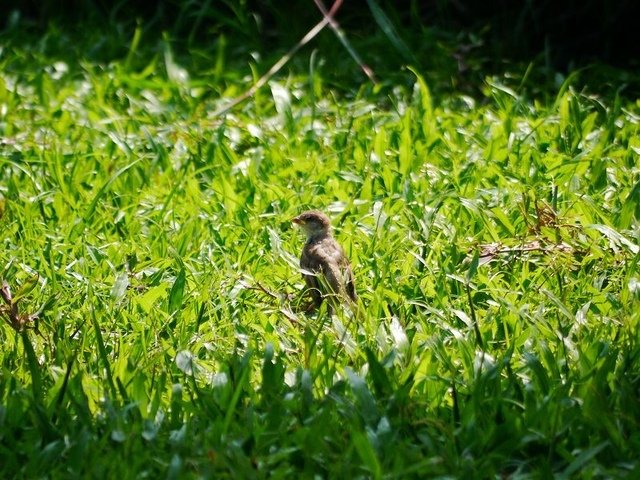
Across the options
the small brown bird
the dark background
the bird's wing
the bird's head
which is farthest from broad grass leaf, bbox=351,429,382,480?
the dark background

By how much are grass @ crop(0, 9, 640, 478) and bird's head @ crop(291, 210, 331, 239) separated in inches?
6.1

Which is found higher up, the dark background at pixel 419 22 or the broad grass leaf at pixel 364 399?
the broad grass leaf at pixel 364 399

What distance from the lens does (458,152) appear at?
6406 millimetres

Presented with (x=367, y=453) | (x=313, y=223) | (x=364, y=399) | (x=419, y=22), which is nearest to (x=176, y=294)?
(x=313, y=223)

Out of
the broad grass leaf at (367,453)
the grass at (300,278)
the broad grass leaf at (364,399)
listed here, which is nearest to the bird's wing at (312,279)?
the grass at (300,278)

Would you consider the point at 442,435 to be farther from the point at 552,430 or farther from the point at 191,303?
the point at 191,303

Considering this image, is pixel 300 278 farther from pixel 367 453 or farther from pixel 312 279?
pixel 367 453

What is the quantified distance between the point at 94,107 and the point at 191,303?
2.55 metres

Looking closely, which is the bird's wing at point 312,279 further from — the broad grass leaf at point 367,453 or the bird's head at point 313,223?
the broad grass leaf at point 367,453

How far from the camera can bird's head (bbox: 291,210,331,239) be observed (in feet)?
17.3

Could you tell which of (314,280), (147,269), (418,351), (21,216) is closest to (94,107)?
(21,216)

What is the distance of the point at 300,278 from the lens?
5.23 metres

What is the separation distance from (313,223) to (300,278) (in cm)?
26

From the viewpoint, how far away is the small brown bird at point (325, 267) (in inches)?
192
